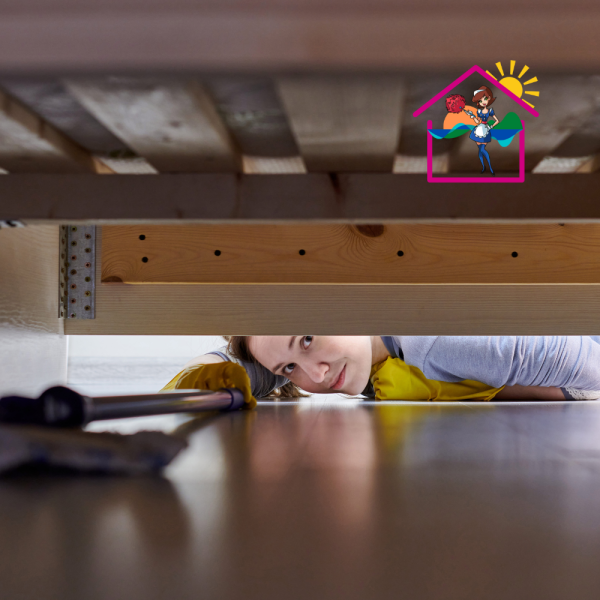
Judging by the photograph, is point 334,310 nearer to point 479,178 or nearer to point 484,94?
point 479,178

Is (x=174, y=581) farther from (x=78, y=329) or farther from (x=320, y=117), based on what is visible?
(x=78, y=329)

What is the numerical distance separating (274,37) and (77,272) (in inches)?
56.0

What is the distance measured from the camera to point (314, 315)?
156cm

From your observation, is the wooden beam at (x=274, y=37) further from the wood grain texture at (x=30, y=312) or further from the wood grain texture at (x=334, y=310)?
the wood grain texture at (x=334, y=310)

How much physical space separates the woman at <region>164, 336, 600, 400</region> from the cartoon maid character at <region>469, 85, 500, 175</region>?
139 centimetres

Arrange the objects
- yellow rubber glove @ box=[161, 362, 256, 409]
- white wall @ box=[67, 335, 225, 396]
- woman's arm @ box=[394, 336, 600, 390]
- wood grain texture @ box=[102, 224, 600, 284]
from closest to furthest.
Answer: wood grain texture @ box=[102, 224, 600, 284] → yellow rubber glove @ box=[161, 362, 256, 409] → woman's arm @ box=[394, 336, 600, 390] → white wall @ box=[67, 335, 225, 396]

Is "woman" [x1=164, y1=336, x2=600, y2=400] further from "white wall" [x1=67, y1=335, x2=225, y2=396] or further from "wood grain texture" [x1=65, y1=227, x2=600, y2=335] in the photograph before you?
"white wall" [x1=67, y1=335, x2=225, y2=396]

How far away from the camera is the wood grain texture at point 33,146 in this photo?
0.45 metres

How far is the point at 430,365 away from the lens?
2.04 meters

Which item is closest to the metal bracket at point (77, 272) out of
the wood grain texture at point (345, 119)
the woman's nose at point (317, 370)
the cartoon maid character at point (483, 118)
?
the woman's nose at point (317, 370)

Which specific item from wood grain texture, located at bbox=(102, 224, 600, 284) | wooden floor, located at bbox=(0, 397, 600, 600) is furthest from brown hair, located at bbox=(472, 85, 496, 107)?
wood grain texture, located at bbox=(102, 224, 600, 284)

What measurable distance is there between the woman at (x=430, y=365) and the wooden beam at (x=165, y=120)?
1.26 meters

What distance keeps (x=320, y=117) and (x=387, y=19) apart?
0.55ft

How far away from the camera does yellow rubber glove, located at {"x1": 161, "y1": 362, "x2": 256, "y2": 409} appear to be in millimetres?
1595
